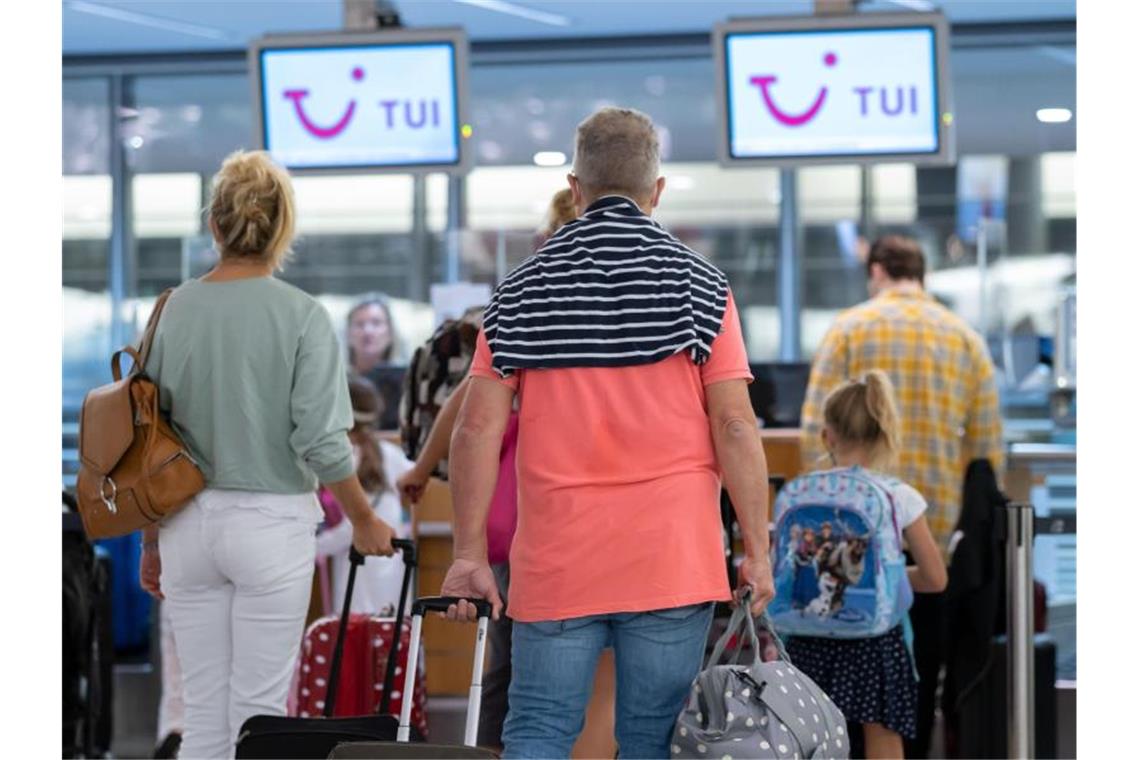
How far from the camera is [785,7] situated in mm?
10406

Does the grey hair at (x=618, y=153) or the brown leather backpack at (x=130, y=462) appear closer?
→ the grey hair at (x=618, y=153)

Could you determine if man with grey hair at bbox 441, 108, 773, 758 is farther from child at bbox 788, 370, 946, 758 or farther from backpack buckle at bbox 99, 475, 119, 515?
child at bbox 788, 370, 946, 758

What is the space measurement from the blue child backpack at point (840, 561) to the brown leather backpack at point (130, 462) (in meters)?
1.56

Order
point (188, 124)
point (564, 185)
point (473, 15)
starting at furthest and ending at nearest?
point (188, 124), point (564, 185), point (473, 15)

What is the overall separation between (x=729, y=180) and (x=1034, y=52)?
79.7 inches

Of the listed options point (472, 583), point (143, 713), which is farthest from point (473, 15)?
point (472, 583)

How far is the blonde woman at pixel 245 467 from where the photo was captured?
3.83 meters

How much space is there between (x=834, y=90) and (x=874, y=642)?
286 centimetres

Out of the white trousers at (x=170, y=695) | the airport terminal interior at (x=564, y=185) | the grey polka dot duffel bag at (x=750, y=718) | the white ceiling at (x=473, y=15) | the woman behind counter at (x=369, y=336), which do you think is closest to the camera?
the grey polka dot duffel bag at (x=750, y=718)

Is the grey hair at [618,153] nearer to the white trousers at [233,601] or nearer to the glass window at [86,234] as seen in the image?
the white trousers at [233,601]

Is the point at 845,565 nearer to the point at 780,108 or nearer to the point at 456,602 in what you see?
the point at 456,602

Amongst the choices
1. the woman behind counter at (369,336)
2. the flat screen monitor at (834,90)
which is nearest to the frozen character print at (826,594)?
the flat screen monitor at (834,90)

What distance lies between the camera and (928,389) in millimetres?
5793
